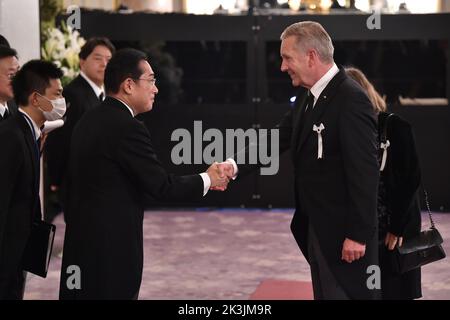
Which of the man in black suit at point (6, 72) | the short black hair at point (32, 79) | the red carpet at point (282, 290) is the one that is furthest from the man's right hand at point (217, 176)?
the red carpet at point (282, 290)

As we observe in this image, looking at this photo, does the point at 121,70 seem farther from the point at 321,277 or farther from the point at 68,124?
the point at 68,124

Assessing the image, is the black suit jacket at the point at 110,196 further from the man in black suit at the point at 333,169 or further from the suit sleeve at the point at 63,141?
the suit sleeve at the point at 63,141

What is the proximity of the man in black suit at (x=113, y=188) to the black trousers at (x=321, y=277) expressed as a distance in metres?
0.64

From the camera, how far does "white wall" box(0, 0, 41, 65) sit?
5977mm

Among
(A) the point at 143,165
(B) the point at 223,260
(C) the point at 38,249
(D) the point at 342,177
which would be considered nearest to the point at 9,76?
(C) the point at 38,249

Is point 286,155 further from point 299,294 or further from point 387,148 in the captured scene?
point 387,148

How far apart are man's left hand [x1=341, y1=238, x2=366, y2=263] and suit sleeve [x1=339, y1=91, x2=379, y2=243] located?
0.02 meters

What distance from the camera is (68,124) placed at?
21.2 feet

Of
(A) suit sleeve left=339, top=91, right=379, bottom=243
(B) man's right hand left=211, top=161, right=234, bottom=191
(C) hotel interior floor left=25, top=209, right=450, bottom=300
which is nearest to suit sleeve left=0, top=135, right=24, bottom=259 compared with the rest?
(B) man's right hand left=211, top=161, right=234, bottom=191

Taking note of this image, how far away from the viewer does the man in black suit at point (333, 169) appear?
358 centimetres

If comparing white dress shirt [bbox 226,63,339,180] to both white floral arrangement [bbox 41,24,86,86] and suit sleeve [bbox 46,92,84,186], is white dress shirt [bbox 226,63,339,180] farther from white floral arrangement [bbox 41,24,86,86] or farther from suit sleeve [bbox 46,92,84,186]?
white floral arrangement [bbox 41,24,86,86]

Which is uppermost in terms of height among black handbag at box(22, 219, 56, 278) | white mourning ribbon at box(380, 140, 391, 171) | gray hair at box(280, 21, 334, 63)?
gray hair at box(280, 21, 334, 63)

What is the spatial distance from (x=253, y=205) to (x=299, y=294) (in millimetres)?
3354
